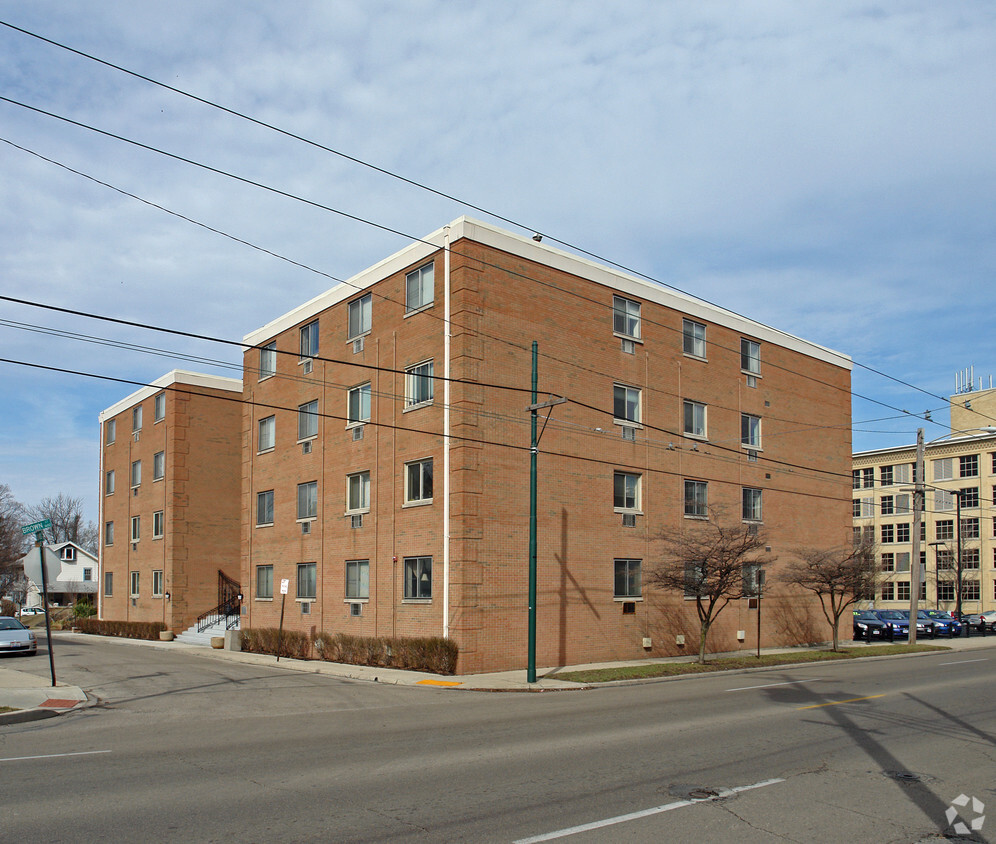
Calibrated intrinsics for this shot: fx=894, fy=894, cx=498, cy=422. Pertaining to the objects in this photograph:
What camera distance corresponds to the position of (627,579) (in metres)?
28.5

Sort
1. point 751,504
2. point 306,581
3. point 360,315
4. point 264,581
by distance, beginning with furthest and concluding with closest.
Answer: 1. point 264,581
2. point 751,504
3. point 306,581
4. point 360,315

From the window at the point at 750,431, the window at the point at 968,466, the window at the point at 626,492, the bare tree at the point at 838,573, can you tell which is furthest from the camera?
the window at the point at 968,466

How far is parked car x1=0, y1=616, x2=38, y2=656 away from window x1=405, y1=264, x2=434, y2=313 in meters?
17.9

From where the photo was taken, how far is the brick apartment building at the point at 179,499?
1763 inches

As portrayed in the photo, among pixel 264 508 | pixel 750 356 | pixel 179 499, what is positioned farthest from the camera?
pixel 179 499

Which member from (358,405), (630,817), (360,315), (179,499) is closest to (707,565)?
(358,405)

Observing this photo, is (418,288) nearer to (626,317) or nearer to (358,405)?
(358,405)

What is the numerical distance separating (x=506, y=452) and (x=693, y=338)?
1055cm

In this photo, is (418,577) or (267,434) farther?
(267,434)

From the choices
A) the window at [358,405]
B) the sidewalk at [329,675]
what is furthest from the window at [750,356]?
the window at [358,405]

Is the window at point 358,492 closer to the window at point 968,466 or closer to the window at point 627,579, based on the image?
the window at point 627,579

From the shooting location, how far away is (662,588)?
2769 cm

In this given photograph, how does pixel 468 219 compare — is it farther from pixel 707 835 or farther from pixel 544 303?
pixel 707 835

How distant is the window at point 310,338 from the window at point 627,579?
13531 mm
